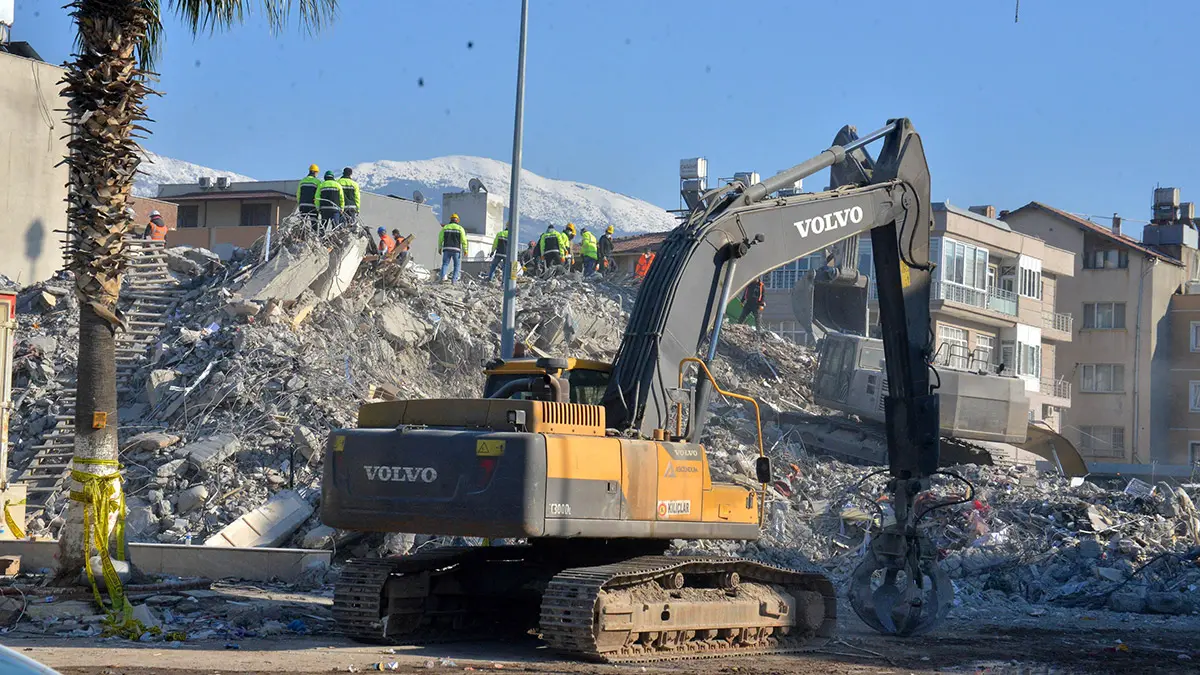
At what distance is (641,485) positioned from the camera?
1145cm

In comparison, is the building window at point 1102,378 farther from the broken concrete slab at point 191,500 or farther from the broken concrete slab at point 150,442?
the broken concrete slab at point 191,500

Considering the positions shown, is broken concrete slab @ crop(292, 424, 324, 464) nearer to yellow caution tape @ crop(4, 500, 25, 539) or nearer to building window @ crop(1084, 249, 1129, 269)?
yellow caution tape @ crop(4, 500, 25, 539)

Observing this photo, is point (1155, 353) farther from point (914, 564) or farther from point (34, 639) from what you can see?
point (34, 639)

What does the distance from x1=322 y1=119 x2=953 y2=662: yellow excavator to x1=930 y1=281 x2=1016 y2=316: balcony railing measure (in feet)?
105

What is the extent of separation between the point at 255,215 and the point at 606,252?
14.2m

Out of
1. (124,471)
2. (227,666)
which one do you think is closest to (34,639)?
(227,666)

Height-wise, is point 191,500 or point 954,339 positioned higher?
point 954,339

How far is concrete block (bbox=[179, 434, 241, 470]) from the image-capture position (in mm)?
20172

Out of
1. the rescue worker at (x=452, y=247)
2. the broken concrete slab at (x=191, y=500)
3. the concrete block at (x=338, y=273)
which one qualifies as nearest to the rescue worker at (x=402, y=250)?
the concrete block at (x=338, y=273)

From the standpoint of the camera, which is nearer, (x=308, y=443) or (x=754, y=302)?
(x=308, y=443)

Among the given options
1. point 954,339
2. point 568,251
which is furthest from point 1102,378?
point 568,251

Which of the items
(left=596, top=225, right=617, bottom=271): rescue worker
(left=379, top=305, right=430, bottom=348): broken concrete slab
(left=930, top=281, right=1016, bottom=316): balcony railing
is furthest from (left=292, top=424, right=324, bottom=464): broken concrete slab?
(left=930, top=281, right=1016, bottom=316): balcony railing

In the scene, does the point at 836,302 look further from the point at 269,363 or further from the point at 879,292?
the point at 879,292

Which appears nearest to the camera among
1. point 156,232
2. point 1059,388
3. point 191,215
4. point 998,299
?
point 156,232
